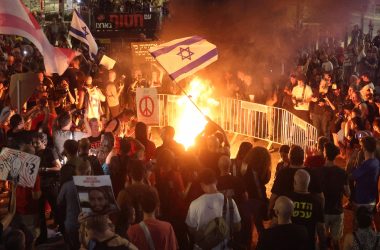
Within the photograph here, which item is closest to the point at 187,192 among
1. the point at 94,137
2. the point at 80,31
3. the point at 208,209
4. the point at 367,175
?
the point at 208,209

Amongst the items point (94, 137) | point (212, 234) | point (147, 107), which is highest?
point (147, 107)

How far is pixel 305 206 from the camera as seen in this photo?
5930mm

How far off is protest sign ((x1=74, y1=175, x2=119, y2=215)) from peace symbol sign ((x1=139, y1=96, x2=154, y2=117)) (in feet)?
17.5

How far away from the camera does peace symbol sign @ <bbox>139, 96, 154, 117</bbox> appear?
424 inches

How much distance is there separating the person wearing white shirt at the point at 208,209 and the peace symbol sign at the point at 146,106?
4.88 meters

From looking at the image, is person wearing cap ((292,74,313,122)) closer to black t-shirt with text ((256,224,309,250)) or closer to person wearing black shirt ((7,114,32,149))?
person wearing black shirt ((7,114,32,149))

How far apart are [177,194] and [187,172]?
603 mm

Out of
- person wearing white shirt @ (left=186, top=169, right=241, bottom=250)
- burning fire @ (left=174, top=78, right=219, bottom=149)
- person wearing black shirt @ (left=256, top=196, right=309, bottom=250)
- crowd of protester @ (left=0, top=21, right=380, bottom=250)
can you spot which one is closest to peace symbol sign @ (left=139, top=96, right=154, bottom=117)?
crowd of protester @ (left=0, top=21, right=380, bottom=250)

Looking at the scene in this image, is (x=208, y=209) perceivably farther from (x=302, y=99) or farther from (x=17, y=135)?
(x=302, y=99)

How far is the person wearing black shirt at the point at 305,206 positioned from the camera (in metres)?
5.93

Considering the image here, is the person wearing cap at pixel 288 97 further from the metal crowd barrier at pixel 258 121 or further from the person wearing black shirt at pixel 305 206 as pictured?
the person wearing black shirt at pixel 305 206

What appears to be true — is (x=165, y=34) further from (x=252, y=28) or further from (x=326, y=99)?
(x=326, y=99)

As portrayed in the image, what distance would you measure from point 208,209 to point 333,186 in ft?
6.34

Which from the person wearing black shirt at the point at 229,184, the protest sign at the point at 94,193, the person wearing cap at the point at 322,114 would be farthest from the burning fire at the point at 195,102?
the protest sign at the point at 94,193
